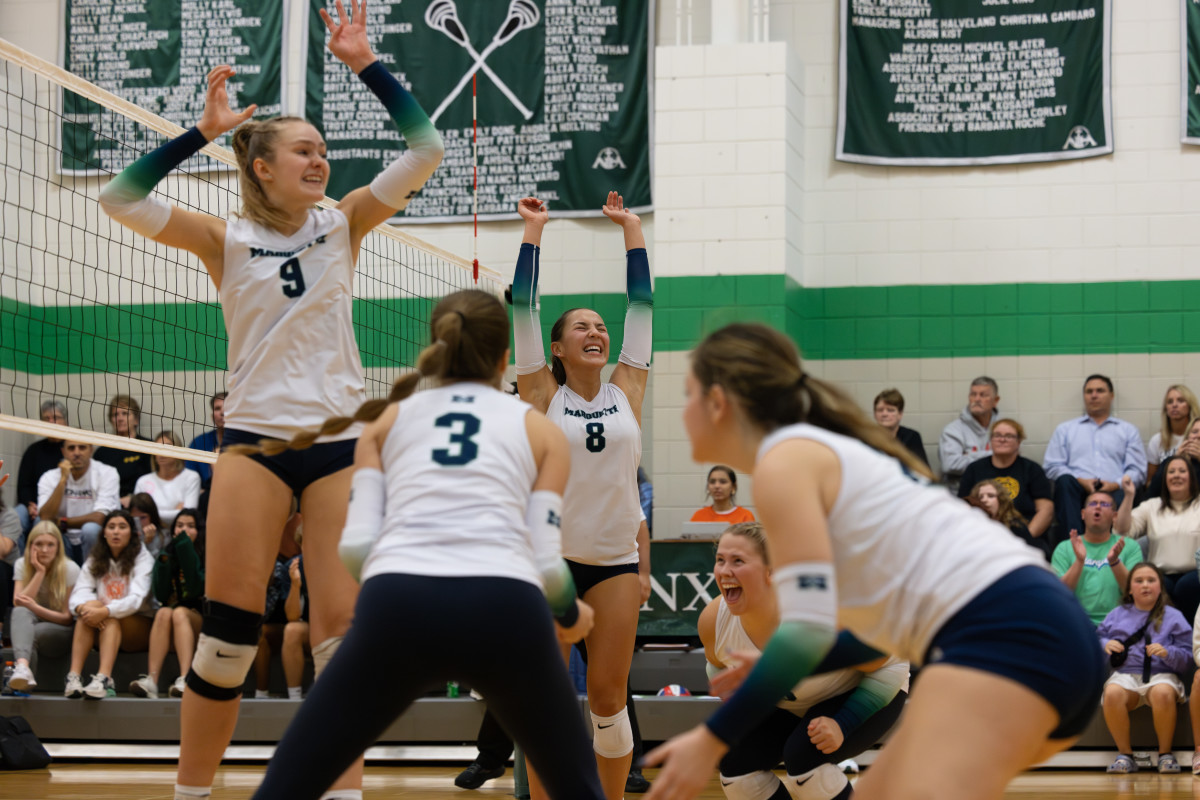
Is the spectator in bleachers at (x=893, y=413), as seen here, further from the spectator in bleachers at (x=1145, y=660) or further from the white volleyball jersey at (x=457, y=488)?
the white volleyball jersey at (x=457, y=488)

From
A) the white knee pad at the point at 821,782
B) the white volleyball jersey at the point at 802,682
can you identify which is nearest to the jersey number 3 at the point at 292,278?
the white volleyball jersey at the point at 802,682

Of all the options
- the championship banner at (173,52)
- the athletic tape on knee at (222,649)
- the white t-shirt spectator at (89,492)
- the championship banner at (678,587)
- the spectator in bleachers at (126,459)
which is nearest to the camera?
the athletic tape on knee at (222,649)

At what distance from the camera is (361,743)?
2.65 meters

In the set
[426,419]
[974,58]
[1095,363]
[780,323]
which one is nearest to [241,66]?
[780,323]

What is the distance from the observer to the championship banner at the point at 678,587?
9.20 m

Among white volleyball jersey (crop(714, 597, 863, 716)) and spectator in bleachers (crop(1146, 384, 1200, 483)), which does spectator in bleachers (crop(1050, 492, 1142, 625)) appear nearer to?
spectator in bleachers (crop(1146, 384, 1200, 483))

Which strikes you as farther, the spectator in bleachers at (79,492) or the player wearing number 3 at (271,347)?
the spectator in bleachers at (79,492)

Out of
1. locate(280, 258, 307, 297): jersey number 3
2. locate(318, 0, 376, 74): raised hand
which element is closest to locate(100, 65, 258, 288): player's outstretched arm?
locate(280, 258, 307, 297): jersey number 3

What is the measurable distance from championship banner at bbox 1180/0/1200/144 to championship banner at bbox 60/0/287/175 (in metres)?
8.51

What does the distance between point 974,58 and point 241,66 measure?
7114 millimetres

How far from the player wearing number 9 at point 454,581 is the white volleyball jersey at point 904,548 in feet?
1.95

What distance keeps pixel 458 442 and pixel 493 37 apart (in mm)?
10276

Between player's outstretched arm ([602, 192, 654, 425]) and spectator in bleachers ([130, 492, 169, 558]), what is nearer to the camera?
player's outstretched arm ([602, 192, 654, 425])

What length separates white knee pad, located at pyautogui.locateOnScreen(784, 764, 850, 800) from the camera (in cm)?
439
